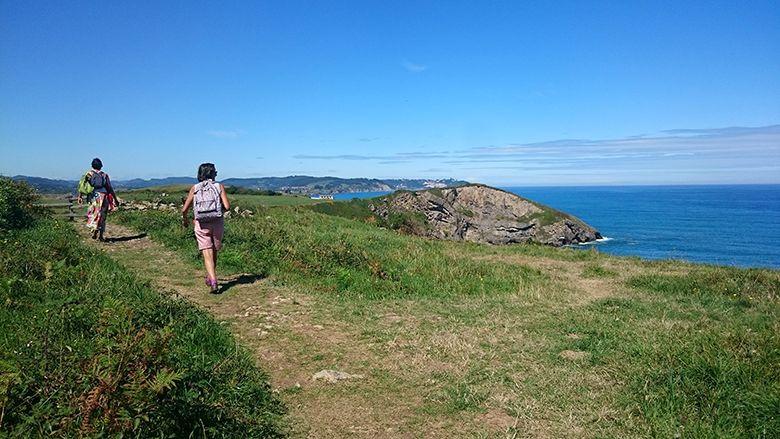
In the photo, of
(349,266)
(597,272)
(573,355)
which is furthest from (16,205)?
(597,272)

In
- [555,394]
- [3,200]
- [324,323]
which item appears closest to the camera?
[555,394]

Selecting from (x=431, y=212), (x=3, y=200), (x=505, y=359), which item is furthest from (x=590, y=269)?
(x=431, y=212)

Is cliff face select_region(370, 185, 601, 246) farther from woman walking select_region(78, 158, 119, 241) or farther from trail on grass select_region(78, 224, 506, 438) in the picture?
trail on grass select_region(78, 224, 506, 438)

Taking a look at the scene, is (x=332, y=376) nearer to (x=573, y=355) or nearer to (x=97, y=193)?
(x=573, y=355)

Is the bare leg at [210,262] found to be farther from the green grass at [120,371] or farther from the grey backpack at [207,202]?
the green grass at [120,371]

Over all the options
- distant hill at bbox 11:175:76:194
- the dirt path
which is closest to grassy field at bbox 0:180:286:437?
the dirt path

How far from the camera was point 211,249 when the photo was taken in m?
8.97

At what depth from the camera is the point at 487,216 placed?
77438 millimetres

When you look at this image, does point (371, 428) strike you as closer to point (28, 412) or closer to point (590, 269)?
point (28, 412)

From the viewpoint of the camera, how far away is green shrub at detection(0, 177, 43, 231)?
43.9 ft

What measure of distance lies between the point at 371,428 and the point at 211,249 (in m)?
5.77

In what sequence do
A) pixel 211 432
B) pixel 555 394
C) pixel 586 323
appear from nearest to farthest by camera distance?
1. pixel 211 432
2. pixel 555 394
3. pixel 586 323

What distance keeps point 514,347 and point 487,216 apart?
2847 inches

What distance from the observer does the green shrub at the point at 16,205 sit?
43.9 ft
